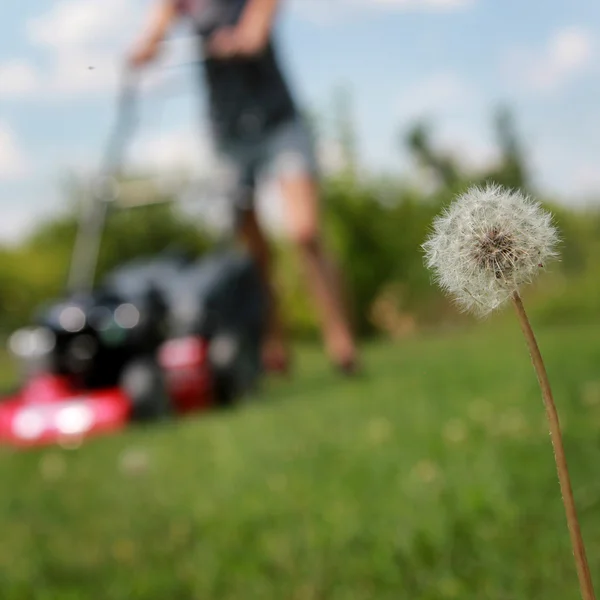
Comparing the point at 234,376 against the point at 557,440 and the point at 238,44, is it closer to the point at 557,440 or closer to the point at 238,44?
the point at 238,44

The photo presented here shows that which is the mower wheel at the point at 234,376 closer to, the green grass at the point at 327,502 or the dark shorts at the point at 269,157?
the green grass at the point at 327,502

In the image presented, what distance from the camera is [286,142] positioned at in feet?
9.21

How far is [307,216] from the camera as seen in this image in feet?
9.30

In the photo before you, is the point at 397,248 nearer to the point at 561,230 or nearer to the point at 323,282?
the point at 323,282

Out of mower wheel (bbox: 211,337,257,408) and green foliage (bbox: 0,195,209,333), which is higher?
green foliage (bbox: 0,195,209,333)

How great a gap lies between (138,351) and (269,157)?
2.28 feet

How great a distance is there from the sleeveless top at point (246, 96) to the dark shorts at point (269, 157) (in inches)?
1.0

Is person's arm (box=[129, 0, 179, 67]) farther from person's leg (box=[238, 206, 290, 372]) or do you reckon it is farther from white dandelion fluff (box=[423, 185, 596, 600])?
white dandelion fluff (box=[423, 185, 596, 600])

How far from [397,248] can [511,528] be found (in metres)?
4.50

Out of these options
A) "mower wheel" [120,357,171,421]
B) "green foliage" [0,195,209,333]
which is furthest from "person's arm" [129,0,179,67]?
"green foliage" [0,195,209,333]

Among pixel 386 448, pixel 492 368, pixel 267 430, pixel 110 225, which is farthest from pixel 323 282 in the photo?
pixel 110 225

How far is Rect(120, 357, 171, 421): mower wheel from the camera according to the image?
2363 mm

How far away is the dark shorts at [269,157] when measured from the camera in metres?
2.81

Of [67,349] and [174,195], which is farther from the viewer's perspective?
[174,195]
